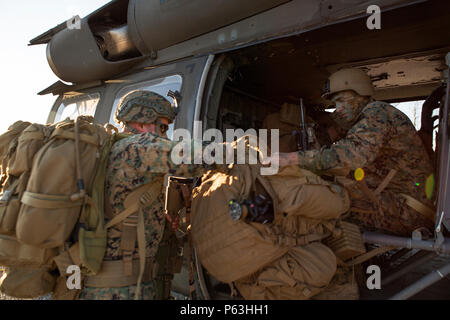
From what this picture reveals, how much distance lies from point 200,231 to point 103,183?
2.12 ft

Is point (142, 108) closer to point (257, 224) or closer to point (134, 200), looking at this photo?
point (134, 200)

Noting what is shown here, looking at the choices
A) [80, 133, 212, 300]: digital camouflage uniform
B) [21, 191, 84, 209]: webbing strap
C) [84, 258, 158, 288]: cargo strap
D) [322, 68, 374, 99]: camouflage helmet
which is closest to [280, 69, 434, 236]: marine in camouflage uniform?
[322, 68, 374, 99]: camouflage helmet

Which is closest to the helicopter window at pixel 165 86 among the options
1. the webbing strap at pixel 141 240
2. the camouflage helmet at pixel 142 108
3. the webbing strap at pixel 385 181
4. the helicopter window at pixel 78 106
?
the helicopter window at pixel 78 106

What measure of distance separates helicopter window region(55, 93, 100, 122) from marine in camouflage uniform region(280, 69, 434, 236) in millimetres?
2819

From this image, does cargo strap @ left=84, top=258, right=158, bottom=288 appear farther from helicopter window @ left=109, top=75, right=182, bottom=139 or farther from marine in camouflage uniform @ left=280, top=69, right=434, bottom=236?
helicopter window @ left=109, top=75, right=182, bottom=139

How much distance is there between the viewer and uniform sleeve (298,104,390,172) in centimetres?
224

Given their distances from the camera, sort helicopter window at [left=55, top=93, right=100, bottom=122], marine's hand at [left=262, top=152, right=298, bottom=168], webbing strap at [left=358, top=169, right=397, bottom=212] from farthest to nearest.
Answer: helicopter window at [left=55, top=93, right=100, bottom=122], webbing strap at [left=358, top=169, right=397, bottom=212], marine's hand at [left=262, top=152, right=298, bottom=168]

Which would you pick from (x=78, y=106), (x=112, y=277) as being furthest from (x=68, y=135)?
(x=78, y=106)

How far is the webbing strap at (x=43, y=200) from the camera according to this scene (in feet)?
5.24

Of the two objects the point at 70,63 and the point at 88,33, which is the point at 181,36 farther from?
the point at 70,63

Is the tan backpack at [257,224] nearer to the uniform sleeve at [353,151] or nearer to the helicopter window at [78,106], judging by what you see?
the uniform sleeve at [353,151]

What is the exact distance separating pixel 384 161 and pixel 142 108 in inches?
69.5

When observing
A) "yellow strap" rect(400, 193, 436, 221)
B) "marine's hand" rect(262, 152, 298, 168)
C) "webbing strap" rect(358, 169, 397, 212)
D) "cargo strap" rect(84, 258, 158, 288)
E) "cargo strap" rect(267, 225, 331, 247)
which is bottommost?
"cargo strap" rect(84, 258, 158, 288)

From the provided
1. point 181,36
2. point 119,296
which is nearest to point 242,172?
point 119,296
